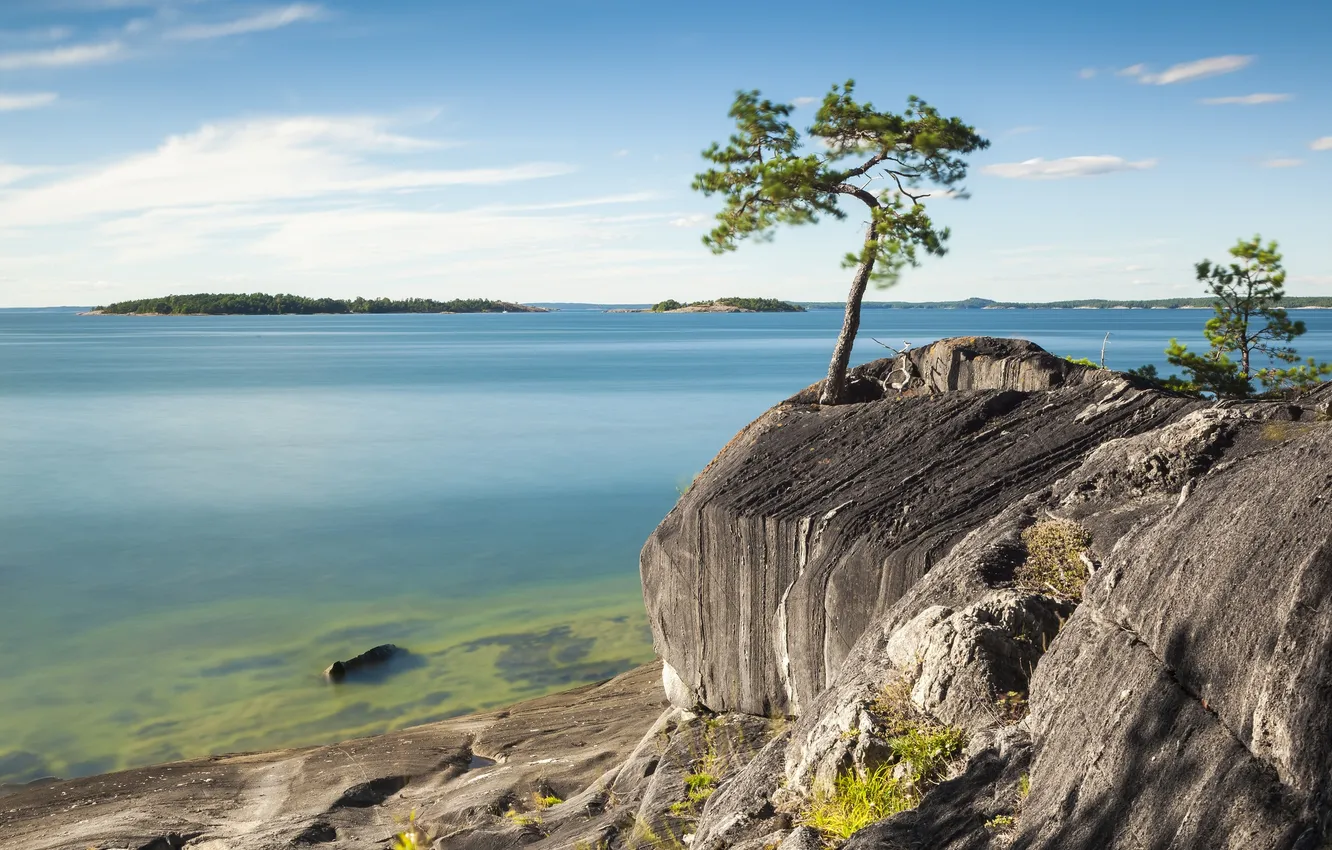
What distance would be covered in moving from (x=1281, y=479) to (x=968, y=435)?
460 centimetres

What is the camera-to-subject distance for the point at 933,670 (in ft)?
20.1

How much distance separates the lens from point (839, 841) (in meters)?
5.31

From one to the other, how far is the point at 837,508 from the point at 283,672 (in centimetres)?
1125

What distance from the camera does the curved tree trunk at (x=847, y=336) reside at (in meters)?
11.9

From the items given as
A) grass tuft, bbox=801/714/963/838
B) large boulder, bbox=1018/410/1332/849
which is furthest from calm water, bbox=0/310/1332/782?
large boulder, bbox=1018/410/1332/849

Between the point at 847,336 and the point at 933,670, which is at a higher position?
the point at 847,336

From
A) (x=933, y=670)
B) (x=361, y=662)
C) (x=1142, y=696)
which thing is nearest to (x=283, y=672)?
(x=361, y=662)

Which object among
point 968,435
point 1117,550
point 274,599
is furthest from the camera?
point 274,599

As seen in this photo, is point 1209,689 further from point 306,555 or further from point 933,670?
point 306,555

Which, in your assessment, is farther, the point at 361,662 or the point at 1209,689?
the point at 361,662

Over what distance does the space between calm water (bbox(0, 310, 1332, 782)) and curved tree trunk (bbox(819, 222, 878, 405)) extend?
644 cm

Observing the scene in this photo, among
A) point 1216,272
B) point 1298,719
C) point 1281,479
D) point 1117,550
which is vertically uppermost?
point 1216,272

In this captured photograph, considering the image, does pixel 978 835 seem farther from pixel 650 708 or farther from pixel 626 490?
pixel 626 490

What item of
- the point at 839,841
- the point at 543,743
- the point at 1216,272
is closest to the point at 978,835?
the point at 839,841
